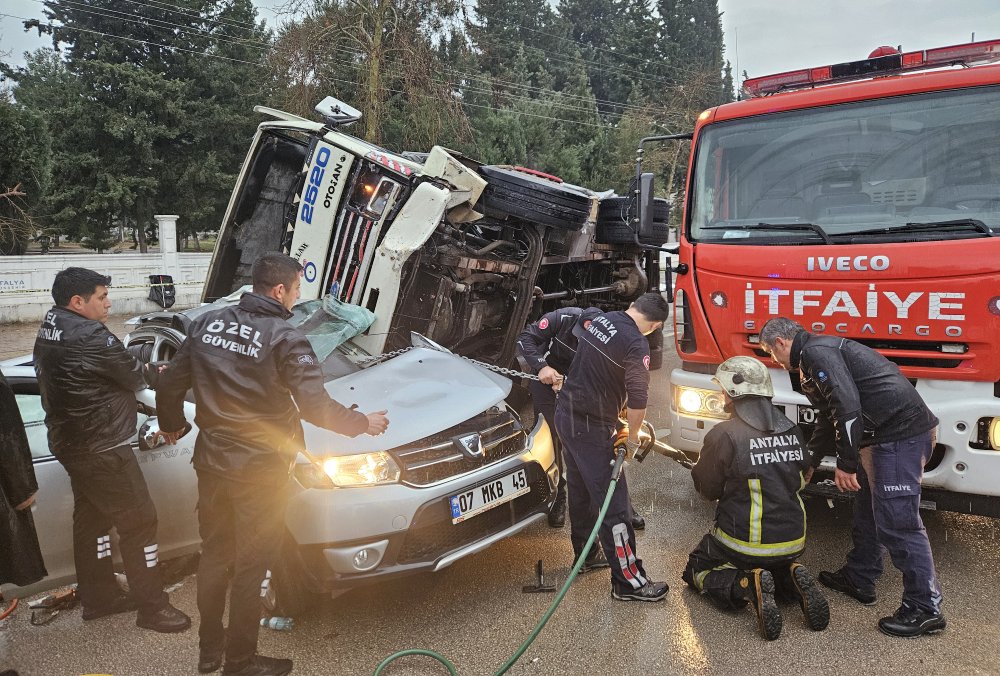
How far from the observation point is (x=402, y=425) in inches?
125

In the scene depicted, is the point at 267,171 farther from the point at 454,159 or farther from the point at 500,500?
the point at 500,500

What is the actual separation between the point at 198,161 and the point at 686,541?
74.8 ft

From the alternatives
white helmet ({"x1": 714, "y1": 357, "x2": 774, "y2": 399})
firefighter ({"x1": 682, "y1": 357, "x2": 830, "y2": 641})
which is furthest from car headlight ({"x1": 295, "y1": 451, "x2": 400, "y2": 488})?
white helmet ({"x1": 714, "y1": 357, "x2": 774, "y2": 399})

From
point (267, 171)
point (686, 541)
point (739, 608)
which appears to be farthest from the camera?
point (267, 171)

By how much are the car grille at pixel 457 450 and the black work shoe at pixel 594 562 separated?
0.71 meters

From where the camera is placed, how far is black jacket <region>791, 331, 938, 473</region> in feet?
9.90

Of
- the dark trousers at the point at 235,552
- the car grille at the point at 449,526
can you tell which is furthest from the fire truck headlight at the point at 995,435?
the dark trousers at the point at 235,552

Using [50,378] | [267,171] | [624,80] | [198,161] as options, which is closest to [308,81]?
[198,161]

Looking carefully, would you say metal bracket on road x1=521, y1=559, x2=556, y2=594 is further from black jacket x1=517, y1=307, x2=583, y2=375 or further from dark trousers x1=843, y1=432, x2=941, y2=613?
dark trousers x1=843, y1=432, x2=941, y2=613

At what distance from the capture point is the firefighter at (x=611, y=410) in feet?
10.6

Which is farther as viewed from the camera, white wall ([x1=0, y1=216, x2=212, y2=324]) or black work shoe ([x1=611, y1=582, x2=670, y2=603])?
white wall ([x1=0, y1=216, x2=212, y2=324])

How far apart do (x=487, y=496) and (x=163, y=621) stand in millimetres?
1573

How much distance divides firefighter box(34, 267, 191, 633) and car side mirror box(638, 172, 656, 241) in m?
2.96

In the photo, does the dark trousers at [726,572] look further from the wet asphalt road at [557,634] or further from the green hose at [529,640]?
the green hose at [529,640]
